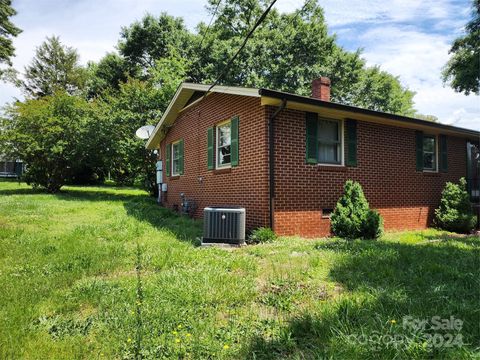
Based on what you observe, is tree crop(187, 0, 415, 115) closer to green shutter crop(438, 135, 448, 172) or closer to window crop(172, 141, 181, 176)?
window crop(172, 141, 181, 176)

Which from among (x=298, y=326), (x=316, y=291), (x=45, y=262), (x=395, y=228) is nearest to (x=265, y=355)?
(x=298, y=326)

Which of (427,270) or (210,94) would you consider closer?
(427,270)

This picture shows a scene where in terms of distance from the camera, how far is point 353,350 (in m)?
2.62

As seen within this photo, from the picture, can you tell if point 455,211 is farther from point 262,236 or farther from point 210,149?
point 210,149

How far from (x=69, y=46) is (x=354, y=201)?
41603 millimetres

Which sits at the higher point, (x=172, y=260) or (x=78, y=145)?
(x=78, y=145)

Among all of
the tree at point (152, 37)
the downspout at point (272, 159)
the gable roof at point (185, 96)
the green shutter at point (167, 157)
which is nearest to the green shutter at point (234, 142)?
the gable roof at point (185, 96)

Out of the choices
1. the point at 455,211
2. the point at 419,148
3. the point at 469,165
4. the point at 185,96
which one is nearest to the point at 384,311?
the point at 419,148

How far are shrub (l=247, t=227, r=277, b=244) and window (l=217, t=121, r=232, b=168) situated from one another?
281cm

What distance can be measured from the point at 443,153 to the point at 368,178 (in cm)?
401

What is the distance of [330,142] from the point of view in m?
9.18

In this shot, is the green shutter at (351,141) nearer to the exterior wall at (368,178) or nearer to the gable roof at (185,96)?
the exterior wall at (368,178)

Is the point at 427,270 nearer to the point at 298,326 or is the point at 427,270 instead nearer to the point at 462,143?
the point at 298,326

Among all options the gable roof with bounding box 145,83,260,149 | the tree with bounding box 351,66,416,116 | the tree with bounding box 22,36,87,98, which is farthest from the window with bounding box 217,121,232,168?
the tree with bounding box 22,36,87,98
